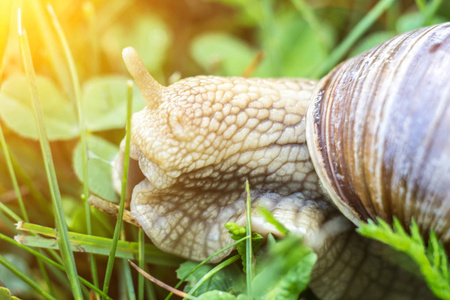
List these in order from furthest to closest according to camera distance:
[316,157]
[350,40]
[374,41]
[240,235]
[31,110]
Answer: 1. [374,41]
2. [350,40]
3. [31,110]
4. [316,157]
5. [240,235]

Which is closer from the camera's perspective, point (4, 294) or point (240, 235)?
point (4, 294)

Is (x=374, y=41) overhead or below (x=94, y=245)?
overhead

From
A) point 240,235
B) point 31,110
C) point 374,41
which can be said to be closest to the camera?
point 240,235

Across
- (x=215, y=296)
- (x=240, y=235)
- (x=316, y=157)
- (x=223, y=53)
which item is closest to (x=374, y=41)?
(x=223, y=53)

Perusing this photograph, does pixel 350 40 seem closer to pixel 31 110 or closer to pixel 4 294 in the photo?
pixel 31 110

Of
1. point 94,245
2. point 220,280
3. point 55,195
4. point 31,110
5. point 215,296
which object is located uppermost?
point 31,110

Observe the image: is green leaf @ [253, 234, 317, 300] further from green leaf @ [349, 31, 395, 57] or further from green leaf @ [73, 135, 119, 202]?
green leaf @ [349, 31, 395, 57]

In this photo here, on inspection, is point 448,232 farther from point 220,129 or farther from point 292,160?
point 220,129
